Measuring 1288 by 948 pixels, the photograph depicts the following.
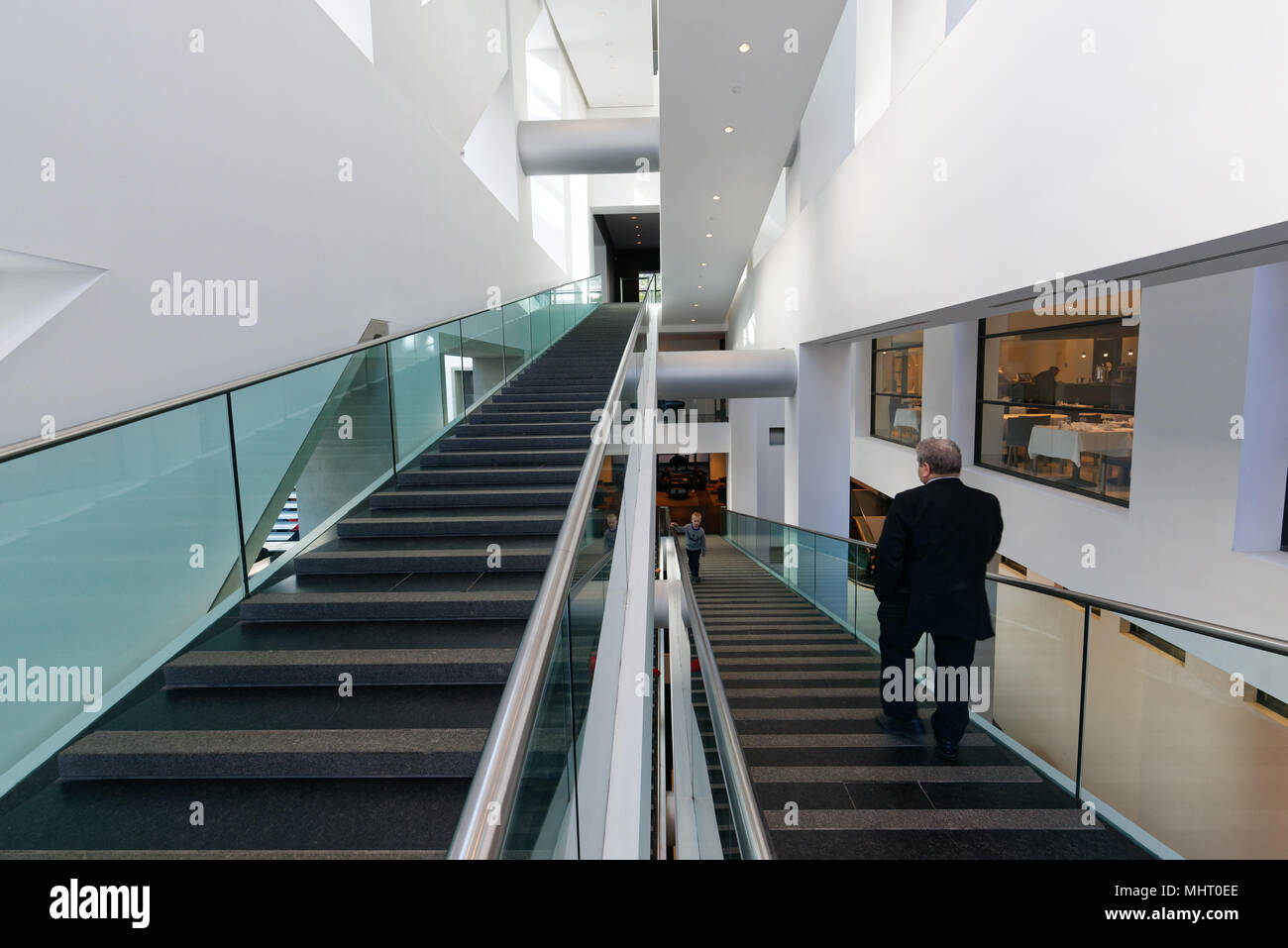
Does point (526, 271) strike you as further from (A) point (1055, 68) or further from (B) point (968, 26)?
(A) point (1055, 68)

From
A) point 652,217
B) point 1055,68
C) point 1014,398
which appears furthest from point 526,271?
point 652,217

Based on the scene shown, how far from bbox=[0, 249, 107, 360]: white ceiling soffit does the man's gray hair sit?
3.78 metres

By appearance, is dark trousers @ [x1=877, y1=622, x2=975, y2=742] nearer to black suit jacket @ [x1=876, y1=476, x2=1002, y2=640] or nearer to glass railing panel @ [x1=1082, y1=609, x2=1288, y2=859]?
black suit jacket @ [x1=876, y1=476, x2=1002, y2=640]

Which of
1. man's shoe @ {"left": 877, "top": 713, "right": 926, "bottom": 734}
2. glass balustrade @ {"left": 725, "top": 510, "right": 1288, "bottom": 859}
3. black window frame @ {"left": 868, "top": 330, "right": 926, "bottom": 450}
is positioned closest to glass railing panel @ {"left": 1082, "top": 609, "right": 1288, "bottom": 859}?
glass balustrade @ {"left": 725, "top": 510, "right": 1288, "bottom": 859}

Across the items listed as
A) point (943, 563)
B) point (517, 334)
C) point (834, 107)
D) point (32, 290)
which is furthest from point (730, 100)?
point (32, 290)

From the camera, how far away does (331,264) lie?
4.91 metres

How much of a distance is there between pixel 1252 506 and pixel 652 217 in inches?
836

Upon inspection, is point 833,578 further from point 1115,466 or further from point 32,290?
point 32,290

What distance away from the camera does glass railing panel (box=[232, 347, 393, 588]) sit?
130 inches

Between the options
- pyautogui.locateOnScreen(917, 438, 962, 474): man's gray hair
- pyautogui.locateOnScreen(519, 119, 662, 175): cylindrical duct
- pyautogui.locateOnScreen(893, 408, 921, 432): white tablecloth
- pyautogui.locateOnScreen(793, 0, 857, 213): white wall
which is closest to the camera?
pyautogui.locateOnScreen(917, 438, 962, 474): man's gray hair

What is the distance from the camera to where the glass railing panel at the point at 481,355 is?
6.20 metres

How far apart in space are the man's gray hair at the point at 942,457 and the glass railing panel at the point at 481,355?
4.34 m

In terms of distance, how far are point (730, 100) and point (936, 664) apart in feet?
20.0

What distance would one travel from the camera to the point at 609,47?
50.8ft
